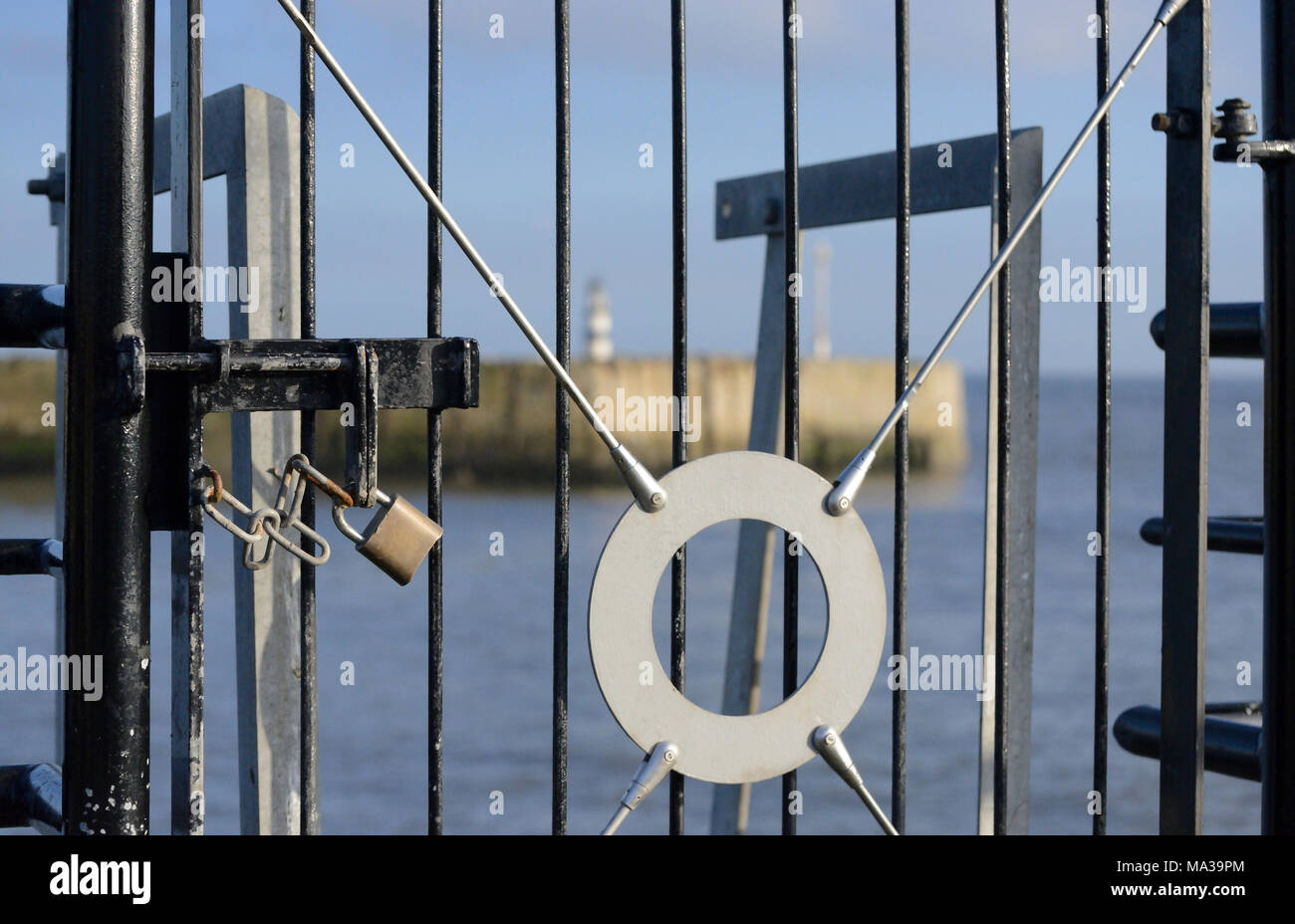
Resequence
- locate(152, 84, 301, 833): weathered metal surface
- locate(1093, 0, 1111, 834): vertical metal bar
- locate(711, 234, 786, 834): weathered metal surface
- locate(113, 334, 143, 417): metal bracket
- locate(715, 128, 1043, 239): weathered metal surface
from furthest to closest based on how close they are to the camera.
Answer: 1. locate(711, 234, 786, 834): weathered metal surface
2. locate(715, 128, 1043, 239): weathered metal surface
3. locate(152, 84, 301, 833): weathered metal surface
4. locate(1093, 0, 1111, 834): vertical metal bar
5. locate(113, 334, 143, 417): metal bracket

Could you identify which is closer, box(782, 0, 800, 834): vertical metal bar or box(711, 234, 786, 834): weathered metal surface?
box(782, 0, 800, 834): vertical metal bar

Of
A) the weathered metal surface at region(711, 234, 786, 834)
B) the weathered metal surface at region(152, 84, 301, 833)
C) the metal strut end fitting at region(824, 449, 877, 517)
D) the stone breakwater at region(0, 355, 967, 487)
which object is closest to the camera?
the metal strut end fitting at region(824, 449, 877, 517)

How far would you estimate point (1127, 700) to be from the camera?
1095 cm

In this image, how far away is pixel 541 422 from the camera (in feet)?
95.5

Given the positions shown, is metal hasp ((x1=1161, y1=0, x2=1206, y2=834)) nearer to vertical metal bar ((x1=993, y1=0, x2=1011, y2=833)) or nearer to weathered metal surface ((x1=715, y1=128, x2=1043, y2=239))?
vertical metal bar ((x1=993, y1=0, x2=1011, y2=833))

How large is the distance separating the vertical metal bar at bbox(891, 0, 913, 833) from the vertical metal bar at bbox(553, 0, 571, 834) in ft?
1.81

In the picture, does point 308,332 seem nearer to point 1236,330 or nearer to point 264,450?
point 264,450

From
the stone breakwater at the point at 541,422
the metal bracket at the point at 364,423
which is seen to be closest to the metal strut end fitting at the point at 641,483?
the metal bracket at the point at 364,423

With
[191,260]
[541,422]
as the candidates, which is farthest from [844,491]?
[541,422]

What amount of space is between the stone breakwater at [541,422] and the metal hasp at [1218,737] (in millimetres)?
21802

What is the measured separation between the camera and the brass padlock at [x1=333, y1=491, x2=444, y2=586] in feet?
6.40

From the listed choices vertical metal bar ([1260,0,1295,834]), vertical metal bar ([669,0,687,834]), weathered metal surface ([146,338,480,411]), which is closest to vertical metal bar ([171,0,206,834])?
weathered metal surface ([146,338,480,411])
